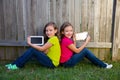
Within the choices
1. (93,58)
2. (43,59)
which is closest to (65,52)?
(43,59)

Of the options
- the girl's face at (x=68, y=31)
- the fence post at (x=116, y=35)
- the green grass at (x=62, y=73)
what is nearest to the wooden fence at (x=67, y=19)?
the fence post at (x=116, y=35)

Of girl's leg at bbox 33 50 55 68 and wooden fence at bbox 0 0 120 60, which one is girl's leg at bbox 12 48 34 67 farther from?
wooden fence at bbox 0 0 120 60

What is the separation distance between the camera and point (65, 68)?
4.96 m

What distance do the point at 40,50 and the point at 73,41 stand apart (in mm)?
656

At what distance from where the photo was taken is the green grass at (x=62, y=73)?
4383mm

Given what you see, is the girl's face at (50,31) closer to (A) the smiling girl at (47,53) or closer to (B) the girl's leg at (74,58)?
(A) the smiling girl at (47,53)

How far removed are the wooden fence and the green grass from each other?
471 millimetres

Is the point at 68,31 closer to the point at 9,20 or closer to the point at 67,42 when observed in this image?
the point at 67,42

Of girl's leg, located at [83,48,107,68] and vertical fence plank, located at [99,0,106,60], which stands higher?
vertical fence plank, located at [99,0,106,60]

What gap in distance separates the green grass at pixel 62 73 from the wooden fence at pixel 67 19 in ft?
1.54

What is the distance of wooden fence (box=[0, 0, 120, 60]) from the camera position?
528cm

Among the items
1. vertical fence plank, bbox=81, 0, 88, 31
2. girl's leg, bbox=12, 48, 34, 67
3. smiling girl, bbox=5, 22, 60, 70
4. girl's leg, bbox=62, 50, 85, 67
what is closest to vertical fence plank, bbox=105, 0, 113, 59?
vertical fence plank, bbox=81, 0, 88, 31

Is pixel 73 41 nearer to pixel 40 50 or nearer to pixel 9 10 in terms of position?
pixel 40 50

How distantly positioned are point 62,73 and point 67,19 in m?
1.19
